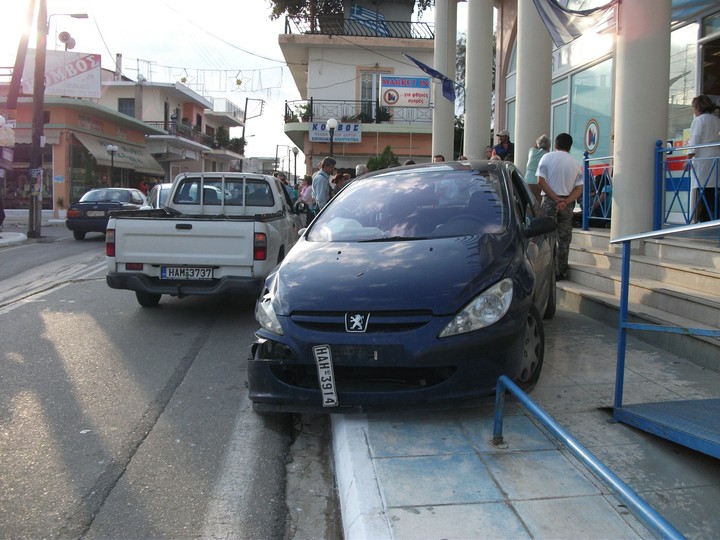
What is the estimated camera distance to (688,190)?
311 inches

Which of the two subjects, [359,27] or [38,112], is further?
[359,27]

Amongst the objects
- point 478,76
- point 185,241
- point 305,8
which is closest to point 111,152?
point 305,8

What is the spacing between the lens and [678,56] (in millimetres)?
10906

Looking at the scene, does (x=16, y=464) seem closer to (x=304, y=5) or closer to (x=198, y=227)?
(x=198, y=227)

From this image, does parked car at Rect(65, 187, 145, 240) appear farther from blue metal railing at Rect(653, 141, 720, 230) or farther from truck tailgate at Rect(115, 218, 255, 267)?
blue metal railing at Rect(653, 141, 720, 230)

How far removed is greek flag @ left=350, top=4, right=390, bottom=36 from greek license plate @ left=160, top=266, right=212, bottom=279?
1005 inches

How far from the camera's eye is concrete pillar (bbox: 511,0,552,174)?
424 inches

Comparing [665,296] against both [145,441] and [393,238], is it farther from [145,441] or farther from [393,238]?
[145,441]

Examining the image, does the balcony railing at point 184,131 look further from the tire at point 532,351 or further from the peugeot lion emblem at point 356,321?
the peugeot lion emblem at point 356,321

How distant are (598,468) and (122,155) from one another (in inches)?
1470

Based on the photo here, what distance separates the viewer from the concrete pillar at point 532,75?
10758 mm

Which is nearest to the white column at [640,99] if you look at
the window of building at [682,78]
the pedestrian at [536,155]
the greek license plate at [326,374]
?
the pedestrian at [536,155]

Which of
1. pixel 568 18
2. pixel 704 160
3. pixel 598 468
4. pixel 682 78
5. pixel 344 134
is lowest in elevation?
pixel 598 468

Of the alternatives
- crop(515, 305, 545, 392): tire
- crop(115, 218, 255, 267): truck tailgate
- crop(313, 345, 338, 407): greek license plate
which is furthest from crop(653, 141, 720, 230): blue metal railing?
crop(313, 345, 338, 407): greek license plate
